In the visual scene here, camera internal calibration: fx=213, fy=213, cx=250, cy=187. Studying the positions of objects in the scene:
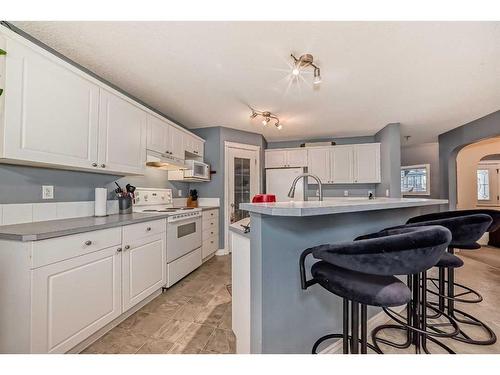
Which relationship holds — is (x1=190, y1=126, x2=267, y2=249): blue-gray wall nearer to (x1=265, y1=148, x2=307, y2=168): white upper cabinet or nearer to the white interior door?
the white interior door

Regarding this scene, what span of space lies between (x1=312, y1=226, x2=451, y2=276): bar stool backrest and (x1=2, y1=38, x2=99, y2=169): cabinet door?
1.94m

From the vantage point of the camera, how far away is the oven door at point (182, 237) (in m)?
2.42

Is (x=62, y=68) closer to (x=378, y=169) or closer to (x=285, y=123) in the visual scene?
(x=285, y=123)

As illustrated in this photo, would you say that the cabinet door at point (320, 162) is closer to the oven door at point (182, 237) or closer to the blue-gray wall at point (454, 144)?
the blue-gray wall at point (454, 144)

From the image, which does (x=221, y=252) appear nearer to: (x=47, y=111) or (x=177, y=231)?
(x=177, y=231)

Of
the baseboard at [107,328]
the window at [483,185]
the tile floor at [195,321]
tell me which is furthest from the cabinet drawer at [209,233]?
the window at [483,185]

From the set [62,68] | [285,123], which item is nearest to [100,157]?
[62,68]

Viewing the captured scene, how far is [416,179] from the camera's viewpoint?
5.80 meters

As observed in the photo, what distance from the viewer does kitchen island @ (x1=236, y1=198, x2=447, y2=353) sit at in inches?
43.1

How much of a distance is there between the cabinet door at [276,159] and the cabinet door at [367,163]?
149 cm

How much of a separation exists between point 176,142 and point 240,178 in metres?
1.54

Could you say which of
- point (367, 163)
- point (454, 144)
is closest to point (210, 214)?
point (367, 163)

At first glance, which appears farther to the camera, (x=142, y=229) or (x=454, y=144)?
(x=454, y=144)

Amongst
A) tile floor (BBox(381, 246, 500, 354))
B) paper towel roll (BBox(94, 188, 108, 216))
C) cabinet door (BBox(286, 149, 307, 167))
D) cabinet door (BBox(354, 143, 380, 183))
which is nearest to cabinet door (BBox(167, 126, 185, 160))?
paper towel roll (BBox(94, 188, 108, 216))
